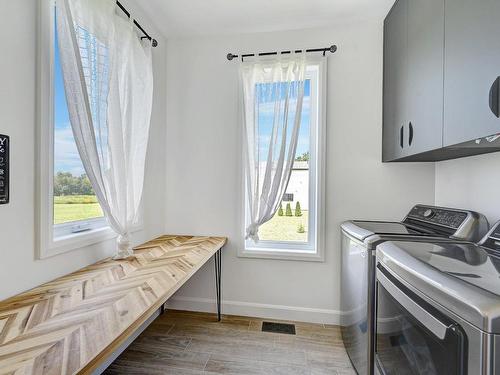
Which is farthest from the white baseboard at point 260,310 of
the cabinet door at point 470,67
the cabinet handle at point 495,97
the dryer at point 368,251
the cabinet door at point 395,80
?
the cabinet handle at point 495,97

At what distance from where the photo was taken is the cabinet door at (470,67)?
0.93m

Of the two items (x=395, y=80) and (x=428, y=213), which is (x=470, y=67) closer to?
(x=395, y=80)

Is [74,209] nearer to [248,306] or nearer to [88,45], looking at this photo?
[88,45]

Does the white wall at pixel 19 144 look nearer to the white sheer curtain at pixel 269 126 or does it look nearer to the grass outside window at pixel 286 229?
the white sheer curtain at pixel 269 126

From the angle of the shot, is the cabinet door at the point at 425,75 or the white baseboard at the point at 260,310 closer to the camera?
the cabinet door at the point at 425,75

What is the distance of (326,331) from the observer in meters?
2.07

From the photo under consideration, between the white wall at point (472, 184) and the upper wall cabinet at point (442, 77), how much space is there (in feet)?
0.55

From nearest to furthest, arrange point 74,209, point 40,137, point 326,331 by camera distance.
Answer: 1. point 40,137
2. point 74,209
3. point 326,331

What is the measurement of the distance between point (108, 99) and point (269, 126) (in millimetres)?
1211

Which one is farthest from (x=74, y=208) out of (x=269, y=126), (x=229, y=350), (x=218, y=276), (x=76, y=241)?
(x=269, y=126)

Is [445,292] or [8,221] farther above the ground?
[8,221]

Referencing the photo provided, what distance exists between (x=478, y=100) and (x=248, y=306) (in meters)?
2.12

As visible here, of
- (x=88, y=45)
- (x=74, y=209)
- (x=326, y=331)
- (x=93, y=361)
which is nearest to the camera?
(x=93, y=361)

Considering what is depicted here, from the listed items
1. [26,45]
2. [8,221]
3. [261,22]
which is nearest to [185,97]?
[261,22]
